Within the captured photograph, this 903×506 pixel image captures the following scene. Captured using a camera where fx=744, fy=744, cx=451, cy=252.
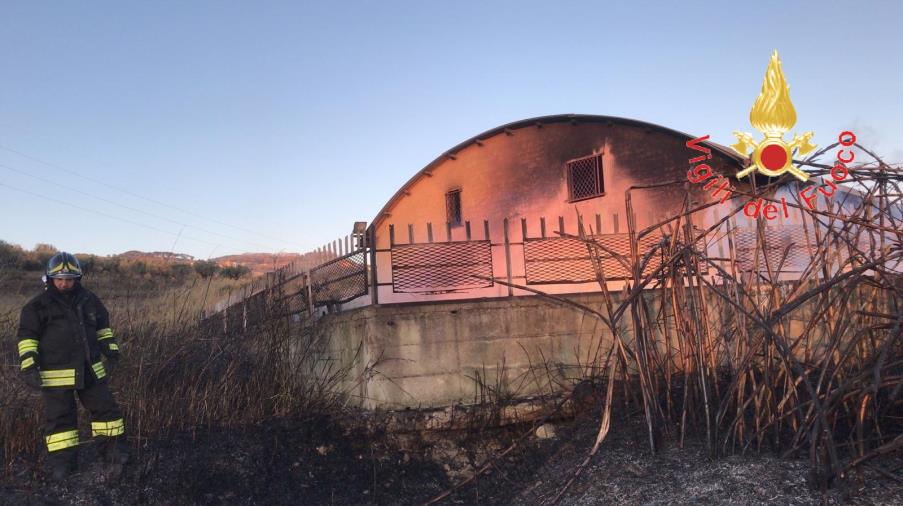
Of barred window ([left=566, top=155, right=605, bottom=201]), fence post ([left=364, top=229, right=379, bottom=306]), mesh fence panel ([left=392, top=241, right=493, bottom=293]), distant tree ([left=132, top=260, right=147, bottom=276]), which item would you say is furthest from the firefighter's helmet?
distant tree ([left=132, top=260, right=147, bottom=276])

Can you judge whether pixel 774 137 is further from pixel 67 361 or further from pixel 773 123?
pixel 67 361

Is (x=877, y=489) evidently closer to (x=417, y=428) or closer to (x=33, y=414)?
(x=417, y=428)

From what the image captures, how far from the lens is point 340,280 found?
995 cm

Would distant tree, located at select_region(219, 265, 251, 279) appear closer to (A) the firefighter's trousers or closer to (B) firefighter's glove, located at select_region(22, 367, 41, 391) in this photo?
(A) the firefighter's trousers

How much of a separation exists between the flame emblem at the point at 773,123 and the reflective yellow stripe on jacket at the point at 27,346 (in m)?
5.68

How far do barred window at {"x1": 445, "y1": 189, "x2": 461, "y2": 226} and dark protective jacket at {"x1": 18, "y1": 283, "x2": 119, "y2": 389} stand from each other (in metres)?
11.9

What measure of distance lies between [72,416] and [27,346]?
2.27 feet

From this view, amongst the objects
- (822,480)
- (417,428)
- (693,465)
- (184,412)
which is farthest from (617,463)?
(184,412)

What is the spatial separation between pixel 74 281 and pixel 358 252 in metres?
3.46

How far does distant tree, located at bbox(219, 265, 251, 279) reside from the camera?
3392cm

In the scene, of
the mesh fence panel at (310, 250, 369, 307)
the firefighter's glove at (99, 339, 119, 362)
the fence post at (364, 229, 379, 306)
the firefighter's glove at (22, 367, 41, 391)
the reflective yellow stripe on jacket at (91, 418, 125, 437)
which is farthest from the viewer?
the mesh fence panel at (310, 250, 369, 307)

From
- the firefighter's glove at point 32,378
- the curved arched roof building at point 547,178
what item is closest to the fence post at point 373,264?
the firefighter's glove at point 32,378

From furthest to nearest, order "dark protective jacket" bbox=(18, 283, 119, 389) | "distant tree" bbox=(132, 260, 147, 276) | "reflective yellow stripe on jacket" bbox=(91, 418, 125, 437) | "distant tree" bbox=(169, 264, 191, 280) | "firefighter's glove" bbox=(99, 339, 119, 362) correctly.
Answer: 1. "distant tree" bbox=(132, 260, 147, 276)
2. "distant tree" bbox=(169, 264, 191, 280)
3. "firefighter's glove" bbox=(99, 339, 119, 362)
4. "reflective yellow stripe on jacket" bbox=(91, 418, 125, 437)
5. "dark protective jacket" bbox=(18, 283, 119, 389)

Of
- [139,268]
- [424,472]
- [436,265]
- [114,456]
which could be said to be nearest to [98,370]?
[114,456]
